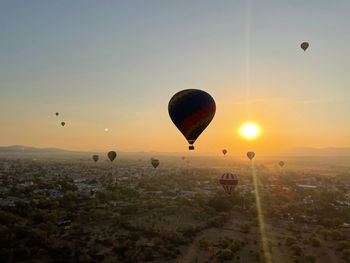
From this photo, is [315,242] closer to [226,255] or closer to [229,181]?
[226,255]

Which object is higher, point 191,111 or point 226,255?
point 191,111

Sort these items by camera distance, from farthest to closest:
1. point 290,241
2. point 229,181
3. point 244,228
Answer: point 229,181
point 244,228
point 290,241

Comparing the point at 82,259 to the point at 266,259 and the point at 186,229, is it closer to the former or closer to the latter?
the point at 186,229

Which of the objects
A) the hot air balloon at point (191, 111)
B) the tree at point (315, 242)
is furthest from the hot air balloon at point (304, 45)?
the tree at point (315, 242)

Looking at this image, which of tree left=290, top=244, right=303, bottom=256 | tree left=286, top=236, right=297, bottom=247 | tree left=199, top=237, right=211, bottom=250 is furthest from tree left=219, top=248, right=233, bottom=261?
tree left=286, top=236, right=297, bottom=247

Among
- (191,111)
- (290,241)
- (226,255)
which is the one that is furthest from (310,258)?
(191,111)

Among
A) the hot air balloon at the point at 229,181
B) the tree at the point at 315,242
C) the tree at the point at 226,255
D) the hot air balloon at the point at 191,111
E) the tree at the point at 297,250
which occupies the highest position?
the hot air balloon at the point at 191,111

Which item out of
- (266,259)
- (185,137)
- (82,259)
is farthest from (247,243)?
(82,259)

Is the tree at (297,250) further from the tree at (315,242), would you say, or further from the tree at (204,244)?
the tree at (204,244)

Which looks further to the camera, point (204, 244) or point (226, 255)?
point (204, 244)

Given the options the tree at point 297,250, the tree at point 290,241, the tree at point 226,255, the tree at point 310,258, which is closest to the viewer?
the tree at point 310,258
